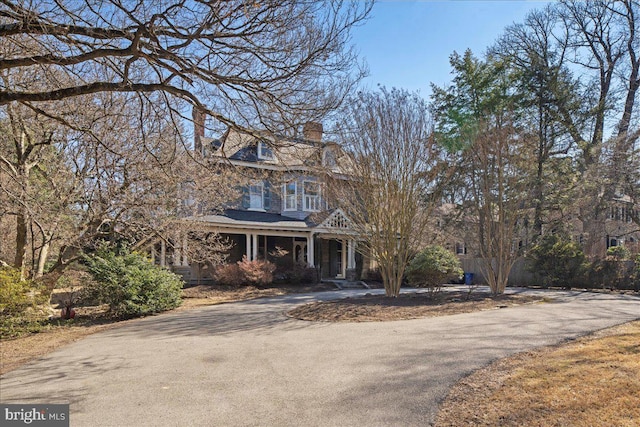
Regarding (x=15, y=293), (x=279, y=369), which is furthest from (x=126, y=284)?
(x=279, y=369)

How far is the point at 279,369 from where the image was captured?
590 centimetres

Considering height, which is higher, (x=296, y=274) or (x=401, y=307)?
(x=296, y=274)

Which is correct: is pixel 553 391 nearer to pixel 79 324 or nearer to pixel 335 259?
pixel 79 324

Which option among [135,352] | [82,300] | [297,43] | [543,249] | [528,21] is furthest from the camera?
[528,21]

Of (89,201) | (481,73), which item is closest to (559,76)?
(481,73)

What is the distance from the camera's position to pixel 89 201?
1127cm

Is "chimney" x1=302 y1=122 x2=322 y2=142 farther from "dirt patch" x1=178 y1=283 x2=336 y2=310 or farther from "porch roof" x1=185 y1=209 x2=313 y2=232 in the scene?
"porch roof" x1=185 y1=209 x2=313 y2=232

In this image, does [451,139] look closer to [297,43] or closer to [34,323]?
[297,43]

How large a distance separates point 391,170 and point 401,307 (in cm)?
420

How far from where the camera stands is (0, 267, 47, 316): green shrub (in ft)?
30.8

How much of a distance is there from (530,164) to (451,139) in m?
6.18

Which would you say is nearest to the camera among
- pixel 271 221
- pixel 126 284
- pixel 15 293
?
pixel 15 293

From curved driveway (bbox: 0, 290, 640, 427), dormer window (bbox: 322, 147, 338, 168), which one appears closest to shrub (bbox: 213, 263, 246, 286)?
dormer window (bbox: 322, 147, 338, 168)

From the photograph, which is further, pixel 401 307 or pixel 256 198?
pixel 256 198
